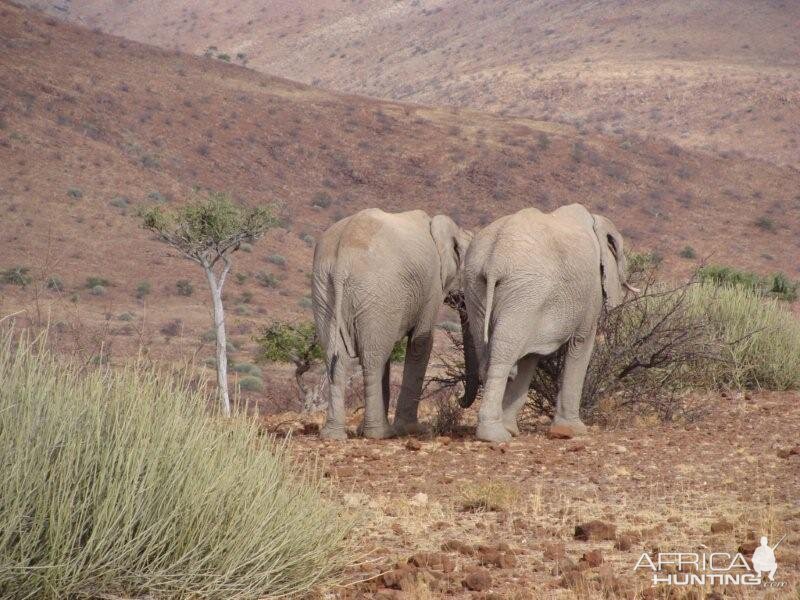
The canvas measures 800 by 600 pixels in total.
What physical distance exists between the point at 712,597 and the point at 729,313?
36.7 feet

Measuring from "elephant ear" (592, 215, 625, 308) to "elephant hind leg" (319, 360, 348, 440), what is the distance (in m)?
2.69

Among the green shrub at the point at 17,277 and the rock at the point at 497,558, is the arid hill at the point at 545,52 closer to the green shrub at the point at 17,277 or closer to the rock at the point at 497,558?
the green shrub at the point at 17,277

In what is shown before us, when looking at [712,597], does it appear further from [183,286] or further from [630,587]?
[183,286]

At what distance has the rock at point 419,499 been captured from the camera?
7.18 meters

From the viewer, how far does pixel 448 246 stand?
36.2 ft

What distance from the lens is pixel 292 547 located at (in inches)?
202

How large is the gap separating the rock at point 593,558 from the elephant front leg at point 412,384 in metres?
5.44

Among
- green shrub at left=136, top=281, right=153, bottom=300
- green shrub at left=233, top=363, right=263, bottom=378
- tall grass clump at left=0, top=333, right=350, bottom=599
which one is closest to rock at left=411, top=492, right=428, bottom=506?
tall grass clump at left=0, top=333, right=350, bottom=599

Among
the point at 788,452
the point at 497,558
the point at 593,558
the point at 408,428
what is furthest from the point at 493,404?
the point at 593,558

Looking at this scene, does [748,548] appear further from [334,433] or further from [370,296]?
[334,433]

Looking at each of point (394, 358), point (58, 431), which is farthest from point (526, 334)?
point (394, 358)

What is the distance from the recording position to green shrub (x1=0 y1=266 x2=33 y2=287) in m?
31.7

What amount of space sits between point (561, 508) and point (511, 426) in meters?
3.48

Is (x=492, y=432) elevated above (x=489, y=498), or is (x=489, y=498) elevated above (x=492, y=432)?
(x=489, y=498)
